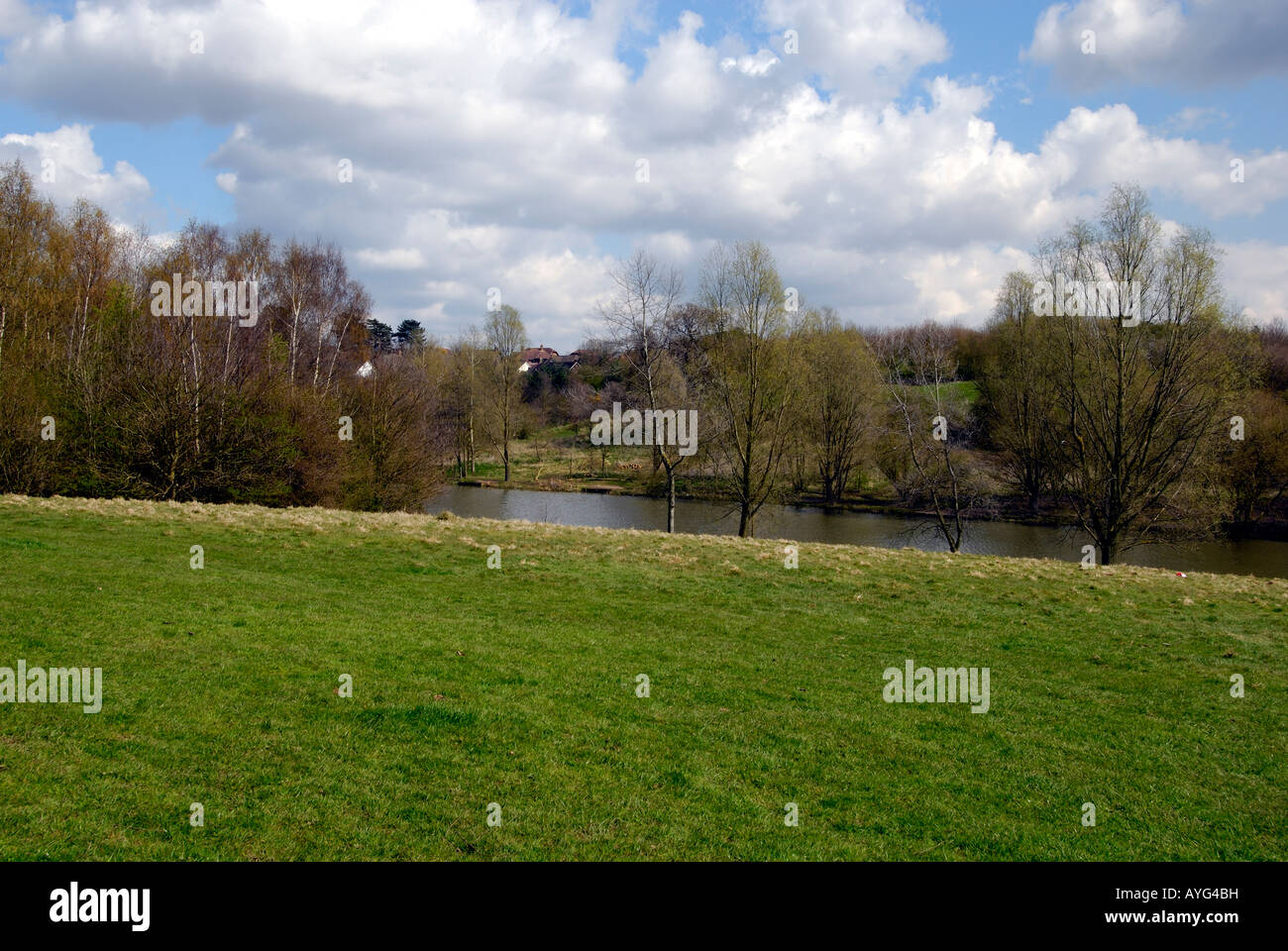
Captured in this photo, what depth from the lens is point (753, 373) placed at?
35.6 metres

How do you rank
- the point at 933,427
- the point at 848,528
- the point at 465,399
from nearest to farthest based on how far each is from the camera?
the point at 933,427
the point at 848,528
the point at 465,399

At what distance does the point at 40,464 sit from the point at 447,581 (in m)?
21.8

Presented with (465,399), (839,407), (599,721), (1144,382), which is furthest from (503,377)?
(599,721)

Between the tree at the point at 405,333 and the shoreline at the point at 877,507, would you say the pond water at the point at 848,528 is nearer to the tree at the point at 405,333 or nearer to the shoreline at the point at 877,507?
the shoreline at the point at 877,507

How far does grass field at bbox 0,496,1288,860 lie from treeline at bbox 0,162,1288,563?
15.7 metres

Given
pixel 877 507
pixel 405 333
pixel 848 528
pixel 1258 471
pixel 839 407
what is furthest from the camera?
pixel 405 333

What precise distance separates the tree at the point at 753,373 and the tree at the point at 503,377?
30.3 m

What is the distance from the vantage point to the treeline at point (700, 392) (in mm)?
29203

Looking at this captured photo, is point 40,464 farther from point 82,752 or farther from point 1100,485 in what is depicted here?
point 1100,485

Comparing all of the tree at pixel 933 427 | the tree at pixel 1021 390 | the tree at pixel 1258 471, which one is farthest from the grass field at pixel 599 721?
the tree at pixel 1258 471

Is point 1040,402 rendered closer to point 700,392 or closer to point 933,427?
point 933,427

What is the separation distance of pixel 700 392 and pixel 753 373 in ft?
20.5

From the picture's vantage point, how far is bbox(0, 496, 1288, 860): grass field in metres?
5.59
